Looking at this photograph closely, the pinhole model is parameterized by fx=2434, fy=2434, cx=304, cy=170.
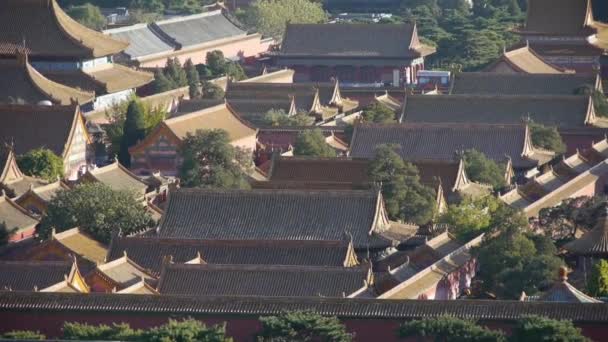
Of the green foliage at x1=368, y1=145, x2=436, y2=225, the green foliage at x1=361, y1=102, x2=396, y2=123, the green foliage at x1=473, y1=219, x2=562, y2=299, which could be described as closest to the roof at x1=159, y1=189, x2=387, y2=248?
the green foliage at x1=368, y1=145, x2=436, y2=225

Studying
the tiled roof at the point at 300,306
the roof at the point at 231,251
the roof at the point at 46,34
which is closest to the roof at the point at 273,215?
the roof at the point at 231,251

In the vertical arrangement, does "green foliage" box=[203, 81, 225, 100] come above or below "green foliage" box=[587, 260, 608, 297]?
below

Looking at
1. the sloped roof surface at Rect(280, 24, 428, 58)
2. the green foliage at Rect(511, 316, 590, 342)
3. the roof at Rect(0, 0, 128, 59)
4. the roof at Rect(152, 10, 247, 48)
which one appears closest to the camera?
the green foliage at Rect(511, 316, 590, 342)

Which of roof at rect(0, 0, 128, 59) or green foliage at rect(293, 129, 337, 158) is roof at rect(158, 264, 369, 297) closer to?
green foliage at rect(293, 129, 337, 158)

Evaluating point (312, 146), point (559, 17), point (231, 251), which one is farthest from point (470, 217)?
point (559, 17)

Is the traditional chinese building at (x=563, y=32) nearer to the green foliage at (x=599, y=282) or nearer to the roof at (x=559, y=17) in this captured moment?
the roof at (x=559, y=17)

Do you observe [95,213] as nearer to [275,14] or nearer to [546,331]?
[546,331]

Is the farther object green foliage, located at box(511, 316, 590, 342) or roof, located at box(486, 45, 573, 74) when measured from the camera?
roof, located at box(486, 45, 573, 74)

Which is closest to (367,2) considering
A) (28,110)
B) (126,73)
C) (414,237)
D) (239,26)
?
(239,26)
